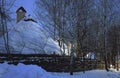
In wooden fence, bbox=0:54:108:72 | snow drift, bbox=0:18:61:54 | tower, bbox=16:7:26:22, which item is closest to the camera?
wooden fence, bbox=0:54:108:72

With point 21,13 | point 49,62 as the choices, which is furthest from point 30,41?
point 49,62

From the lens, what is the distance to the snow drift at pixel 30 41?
3869 centimetres

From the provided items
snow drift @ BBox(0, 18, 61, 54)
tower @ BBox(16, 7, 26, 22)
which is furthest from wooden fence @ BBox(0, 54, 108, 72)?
tower @ BBox(16, 7, 26, 22)

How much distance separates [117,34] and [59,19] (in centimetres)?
1612

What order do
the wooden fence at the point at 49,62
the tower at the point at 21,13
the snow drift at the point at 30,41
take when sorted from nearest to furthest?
1. the wooden fence at the point at 49,62
2. the snow drift at the point at 30,41
3. the tower at the point at 21,13

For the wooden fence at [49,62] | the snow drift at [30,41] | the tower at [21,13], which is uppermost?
the tower at [21,13]

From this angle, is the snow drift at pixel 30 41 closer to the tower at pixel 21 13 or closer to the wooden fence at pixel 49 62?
the tower at pixel 21 13

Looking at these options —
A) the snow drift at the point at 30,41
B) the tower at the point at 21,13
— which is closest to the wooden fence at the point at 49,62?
the snow drift at the point at 30,41

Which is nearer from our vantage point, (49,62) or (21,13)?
(49,62)

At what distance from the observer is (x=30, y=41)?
41531 millimetres

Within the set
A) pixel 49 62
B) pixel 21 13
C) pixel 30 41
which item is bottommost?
pixel 49 62

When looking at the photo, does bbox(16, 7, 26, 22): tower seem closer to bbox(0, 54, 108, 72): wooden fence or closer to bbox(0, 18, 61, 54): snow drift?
bbox(0, 18, 61, 54): snow drift

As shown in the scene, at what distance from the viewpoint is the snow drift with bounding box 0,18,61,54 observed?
38.7 m

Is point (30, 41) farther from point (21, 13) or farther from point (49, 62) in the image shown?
point (49, 62)
